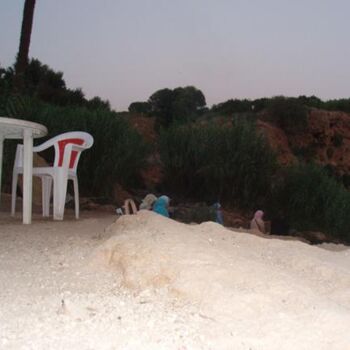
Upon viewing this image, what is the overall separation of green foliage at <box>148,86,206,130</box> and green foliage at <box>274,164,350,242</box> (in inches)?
450

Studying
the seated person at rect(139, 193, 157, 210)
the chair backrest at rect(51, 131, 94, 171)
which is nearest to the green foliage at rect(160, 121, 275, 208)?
the seated person at rect(139, 193, 157, 210)

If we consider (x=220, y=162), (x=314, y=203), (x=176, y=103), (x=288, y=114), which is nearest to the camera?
(x=314, y=203)

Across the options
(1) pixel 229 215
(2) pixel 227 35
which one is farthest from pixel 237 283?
(2) pixel 227 35

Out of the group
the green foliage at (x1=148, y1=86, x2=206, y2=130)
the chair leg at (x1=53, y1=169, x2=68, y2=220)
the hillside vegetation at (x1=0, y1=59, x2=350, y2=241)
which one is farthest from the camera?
the green foliage at (x1=148, y1=86, x2=206, y2=130)

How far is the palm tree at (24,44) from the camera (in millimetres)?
10711

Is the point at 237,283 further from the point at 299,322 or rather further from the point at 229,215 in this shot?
the point at 229,215

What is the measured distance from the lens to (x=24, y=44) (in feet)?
36.0

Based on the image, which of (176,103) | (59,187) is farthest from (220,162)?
(176,103)

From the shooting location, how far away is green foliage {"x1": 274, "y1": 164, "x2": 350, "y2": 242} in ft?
33.7

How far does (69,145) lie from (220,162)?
5.72 m

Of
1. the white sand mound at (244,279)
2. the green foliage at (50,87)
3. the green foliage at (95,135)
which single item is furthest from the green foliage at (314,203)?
A: the green foliage at (50,87)

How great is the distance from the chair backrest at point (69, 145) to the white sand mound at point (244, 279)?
1901 mm

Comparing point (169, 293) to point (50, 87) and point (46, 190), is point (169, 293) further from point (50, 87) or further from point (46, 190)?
point (50, 87)

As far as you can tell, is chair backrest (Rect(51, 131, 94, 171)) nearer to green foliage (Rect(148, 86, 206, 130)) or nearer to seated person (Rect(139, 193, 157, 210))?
seated person (Rect(139, 193, 157, 210))
